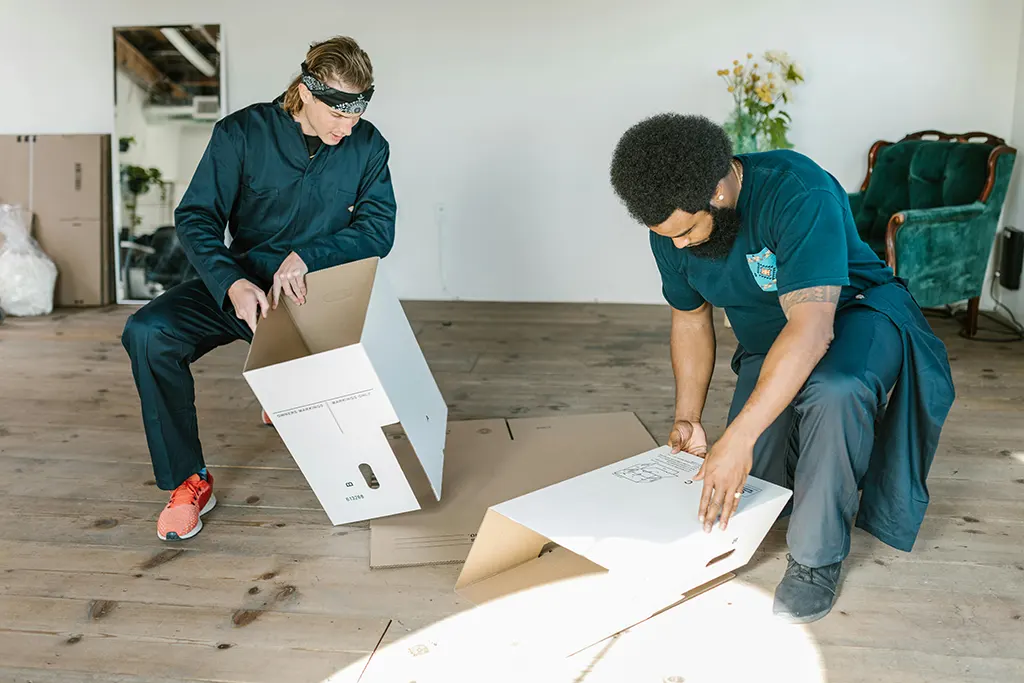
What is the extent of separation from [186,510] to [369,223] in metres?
0.86

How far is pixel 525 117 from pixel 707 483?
11.2 feet

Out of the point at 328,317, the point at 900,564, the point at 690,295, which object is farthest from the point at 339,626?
the point at 900,564

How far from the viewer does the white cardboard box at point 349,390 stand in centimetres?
183

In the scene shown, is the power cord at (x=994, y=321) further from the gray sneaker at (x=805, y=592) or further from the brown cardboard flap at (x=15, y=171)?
the brown cardboard flap at (x=15, y=171)

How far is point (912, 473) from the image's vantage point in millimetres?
1896

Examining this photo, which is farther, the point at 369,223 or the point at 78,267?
the point at 78,267

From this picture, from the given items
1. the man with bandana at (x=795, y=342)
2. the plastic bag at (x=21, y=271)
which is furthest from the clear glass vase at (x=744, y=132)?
the plastic bag at (x=21, y=271)

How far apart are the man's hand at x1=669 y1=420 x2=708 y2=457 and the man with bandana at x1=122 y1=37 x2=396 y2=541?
93 cm

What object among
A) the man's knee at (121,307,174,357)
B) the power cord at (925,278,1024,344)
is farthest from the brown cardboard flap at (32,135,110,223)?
the power cord at (925,278,1024,344)

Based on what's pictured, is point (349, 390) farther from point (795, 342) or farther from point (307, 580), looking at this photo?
point (795, 342)

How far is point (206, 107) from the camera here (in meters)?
4.75

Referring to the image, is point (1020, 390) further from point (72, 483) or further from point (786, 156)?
point (72, 483)

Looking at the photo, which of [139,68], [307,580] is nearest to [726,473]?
[307,580]

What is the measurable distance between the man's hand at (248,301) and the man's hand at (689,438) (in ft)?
3.14
